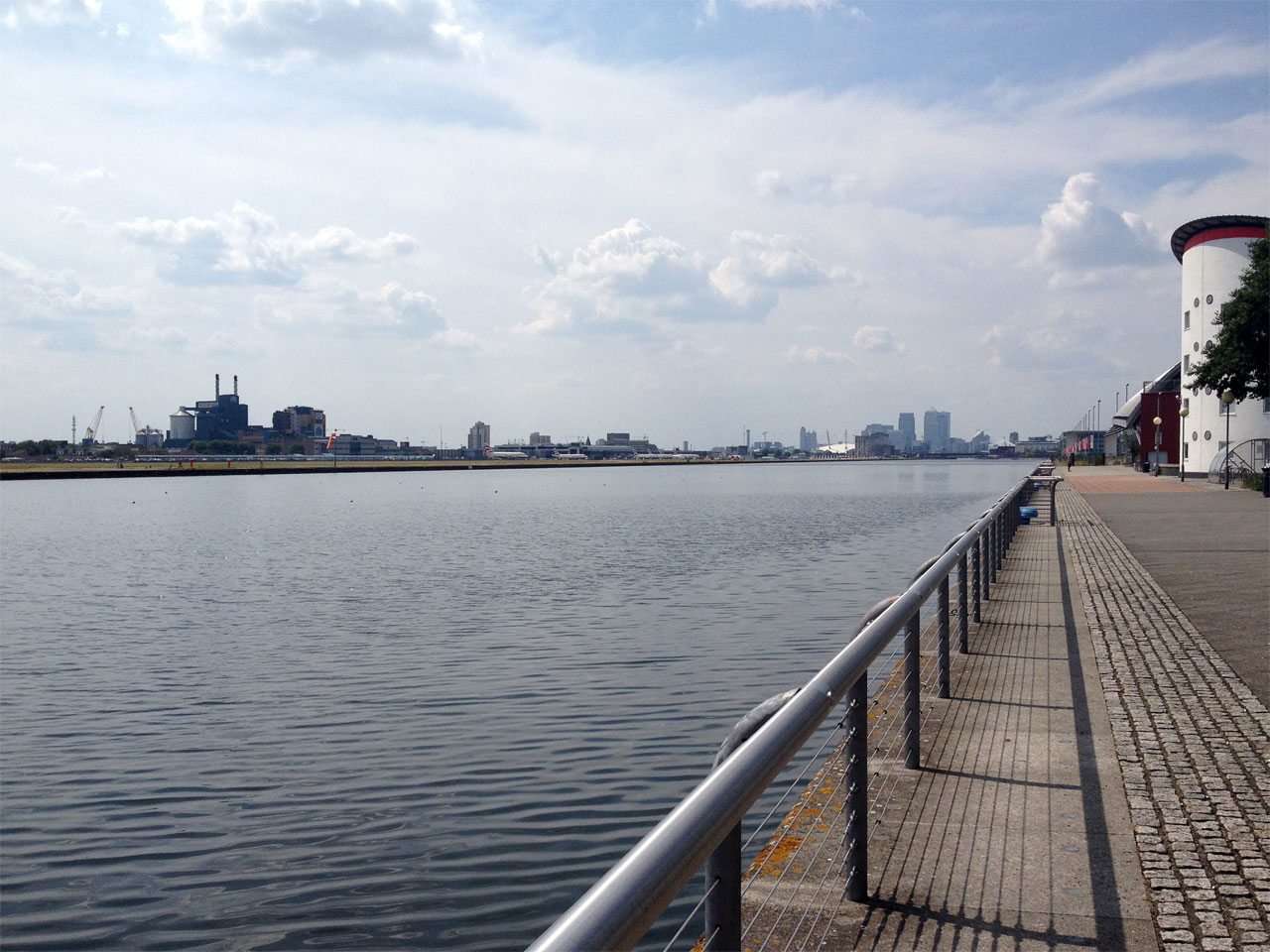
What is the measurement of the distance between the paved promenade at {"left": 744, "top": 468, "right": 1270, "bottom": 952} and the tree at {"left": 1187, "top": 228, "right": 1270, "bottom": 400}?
1455 inches

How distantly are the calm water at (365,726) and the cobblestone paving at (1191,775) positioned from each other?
340 centimetres

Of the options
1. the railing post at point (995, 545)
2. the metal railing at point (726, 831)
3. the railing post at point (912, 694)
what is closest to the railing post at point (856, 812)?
the metal railing at point (726, 831)

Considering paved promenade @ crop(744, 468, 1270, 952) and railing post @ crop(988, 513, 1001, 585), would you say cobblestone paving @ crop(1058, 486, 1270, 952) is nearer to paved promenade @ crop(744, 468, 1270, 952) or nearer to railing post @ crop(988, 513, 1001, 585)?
paved promenade @ crop(744, 468, 1270, 952)

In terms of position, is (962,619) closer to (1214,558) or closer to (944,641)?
(944,641)

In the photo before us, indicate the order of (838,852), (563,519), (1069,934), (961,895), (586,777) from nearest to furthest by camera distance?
(1069,934)
(961,895)
(838,852)
(586,777)
(563,519)

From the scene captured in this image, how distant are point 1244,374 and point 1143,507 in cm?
1251

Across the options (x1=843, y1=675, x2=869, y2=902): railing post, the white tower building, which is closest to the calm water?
(x1=843, y1=675, x2=869, y2=902): railing post

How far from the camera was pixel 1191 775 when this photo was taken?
19.9ft

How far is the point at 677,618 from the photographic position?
59.4ft

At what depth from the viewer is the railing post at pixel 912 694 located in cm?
622

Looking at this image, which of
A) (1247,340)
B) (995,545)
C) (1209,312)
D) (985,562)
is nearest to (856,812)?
(985,562)

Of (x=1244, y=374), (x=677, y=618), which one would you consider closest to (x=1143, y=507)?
(x=1244, y=374)

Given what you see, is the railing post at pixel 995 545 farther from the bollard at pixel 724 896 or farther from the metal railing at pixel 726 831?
the bollard at pixel 724 896

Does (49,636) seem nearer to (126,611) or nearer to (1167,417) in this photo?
(126,611)
